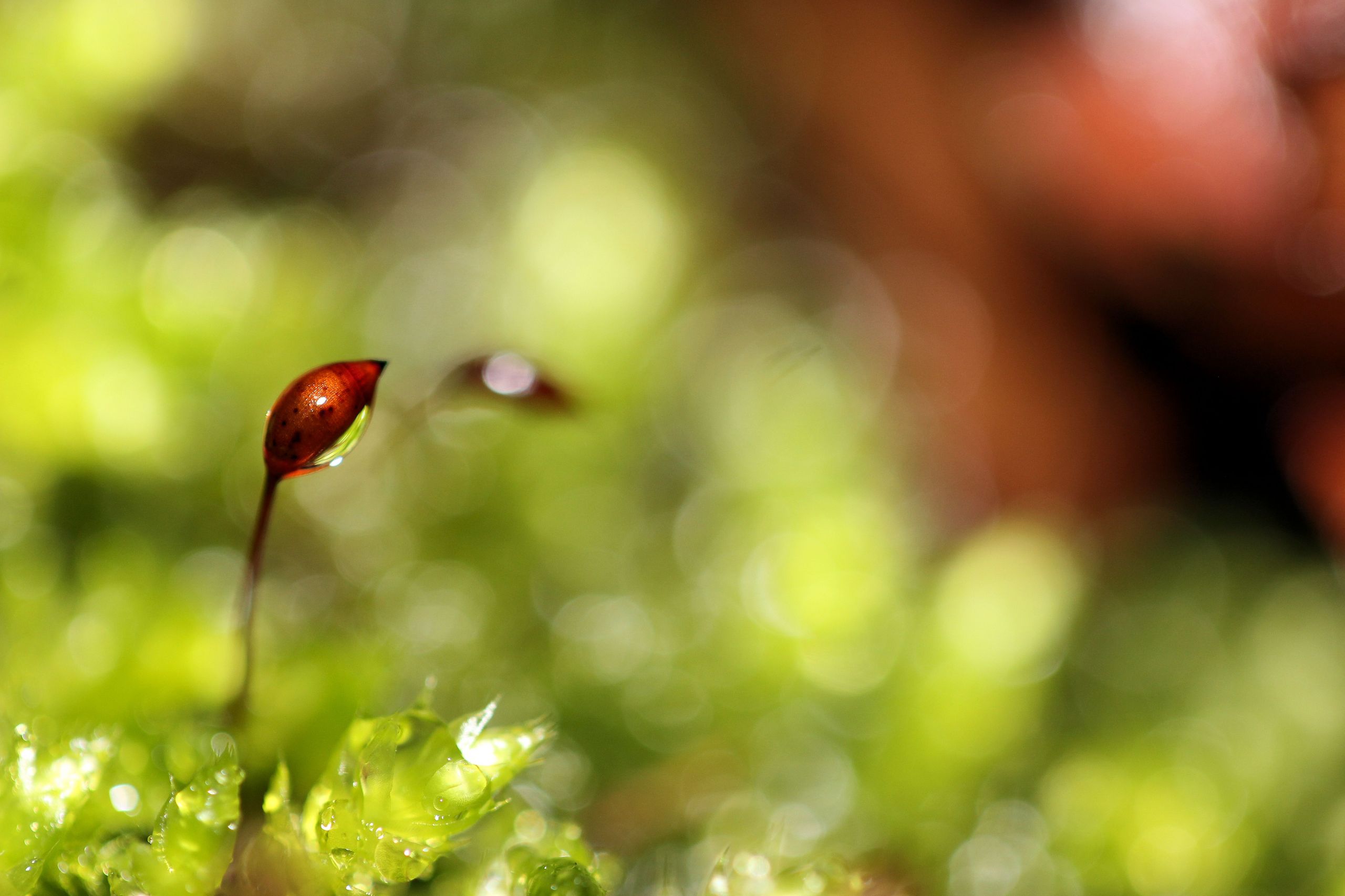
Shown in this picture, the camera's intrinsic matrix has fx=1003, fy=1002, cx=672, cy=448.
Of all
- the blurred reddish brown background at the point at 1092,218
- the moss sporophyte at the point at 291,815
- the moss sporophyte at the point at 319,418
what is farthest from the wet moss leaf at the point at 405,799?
the blurred reddish brown background at the point at 1092,218

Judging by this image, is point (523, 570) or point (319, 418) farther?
point (523, 570)

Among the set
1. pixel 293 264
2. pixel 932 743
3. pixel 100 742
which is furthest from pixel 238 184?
pixel 932 743

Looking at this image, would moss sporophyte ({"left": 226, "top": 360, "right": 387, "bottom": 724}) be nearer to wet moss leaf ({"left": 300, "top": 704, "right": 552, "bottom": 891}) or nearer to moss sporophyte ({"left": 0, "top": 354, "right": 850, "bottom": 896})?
moss sporophyte ({"left": 0, "top": 354, "right": 850, "bottom": 896})

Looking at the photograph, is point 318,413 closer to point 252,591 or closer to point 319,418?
point 319,418

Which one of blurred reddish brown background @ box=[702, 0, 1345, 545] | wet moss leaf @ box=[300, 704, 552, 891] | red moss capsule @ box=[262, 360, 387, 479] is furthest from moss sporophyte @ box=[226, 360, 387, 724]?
blurred reddish brown background @ box=[702, 0, 1345, 545]

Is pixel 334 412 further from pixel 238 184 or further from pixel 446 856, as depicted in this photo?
pixel 238 184

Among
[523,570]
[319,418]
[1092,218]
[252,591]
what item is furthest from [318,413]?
[1092,218]
